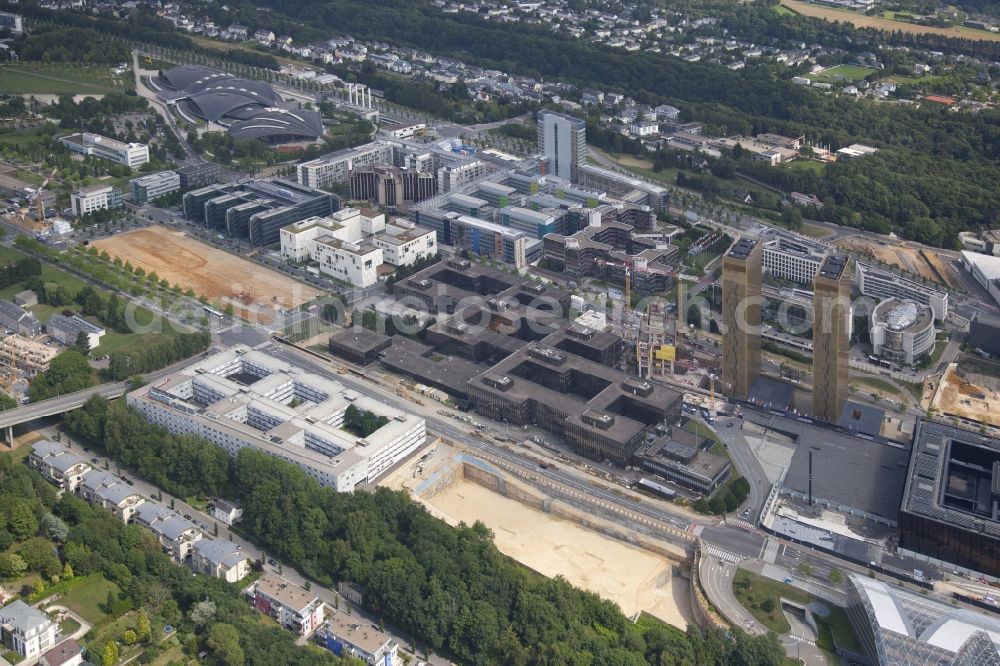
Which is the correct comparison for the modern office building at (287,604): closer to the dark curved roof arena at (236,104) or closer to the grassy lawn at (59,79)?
the dark curved roof arena at (236,104)

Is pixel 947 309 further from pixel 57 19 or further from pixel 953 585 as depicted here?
pixel 57 19

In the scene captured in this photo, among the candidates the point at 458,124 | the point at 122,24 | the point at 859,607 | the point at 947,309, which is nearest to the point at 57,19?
the point at 122,24

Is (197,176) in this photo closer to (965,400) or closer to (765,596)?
(965,400)

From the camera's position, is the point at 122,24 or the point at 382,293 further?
the point at 122,24

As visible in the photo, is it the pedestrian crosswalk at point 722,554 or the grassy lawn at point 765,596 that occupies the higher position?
the pedestrian crosswalk at point 722,554

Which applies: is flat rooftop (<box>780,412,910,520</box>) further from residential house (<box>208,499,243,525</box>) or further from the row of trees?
the row of trees

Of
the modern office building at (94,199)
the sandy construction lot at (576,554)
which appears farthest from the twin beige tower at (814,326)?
the modern office building at (94,199)

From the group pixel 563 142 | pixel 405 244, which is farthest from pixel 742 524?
pixel 563 142

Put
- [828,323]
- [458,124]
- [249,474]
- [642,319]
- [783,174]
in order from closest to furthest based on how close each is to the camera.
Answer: [249,474] < [828,323] < [642,319] < [783,174] < [458,124]
